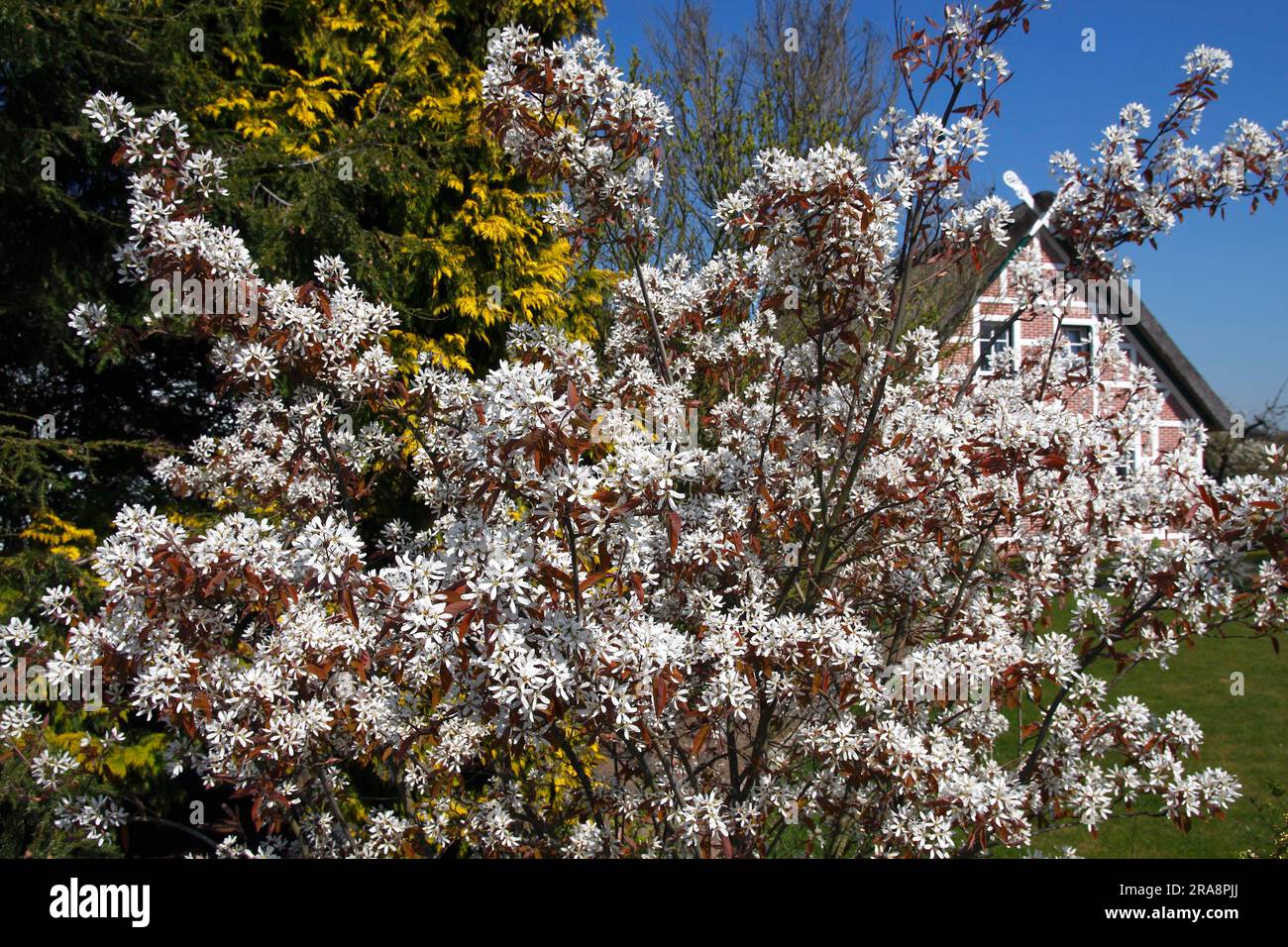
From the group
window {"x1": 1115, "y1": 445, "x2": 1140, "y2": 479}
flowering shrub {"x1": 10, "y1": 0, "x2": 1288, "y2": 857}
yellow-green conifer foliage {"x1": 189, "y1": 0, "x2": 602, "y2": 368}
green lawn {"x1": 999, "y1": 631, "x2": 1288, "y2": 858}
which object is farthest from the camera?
yellow-green conifer foliage {"x1": 189, "y1": 0, "x2": 602, "y2": 368}

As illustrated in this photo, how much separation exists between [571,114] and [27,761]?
10.2ft

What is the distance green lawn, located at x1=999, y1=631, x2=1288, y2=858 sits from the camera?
5.51 metres

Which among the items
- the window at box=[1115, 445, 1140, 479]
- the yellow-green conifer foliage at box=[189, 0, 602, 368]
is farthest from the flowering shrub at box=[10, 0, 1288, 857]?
the yellow-green conifer foliage at box=[189, 0, 602, 368]

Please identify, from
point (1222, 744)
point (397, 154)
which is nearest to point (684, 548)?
point (397, 154)

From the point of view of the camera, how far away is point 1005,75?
281cm

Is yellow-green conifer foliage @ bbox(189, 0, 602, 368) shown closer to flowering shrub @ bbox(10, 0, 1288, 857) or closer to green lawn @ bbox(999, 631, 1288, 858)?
flowering shrub @ bbox(10, 0, 1288, 857)

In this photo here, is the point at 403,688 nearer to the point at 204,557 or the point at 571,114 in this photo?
the point at 204,557

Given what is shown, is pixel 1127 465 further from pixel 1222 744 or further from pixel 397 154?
pixel 1222 744

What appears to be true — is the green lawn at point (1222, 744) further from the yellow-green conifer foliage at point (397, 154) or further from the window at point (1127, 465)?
the yellow-green conifer foliage at point (397, 154)

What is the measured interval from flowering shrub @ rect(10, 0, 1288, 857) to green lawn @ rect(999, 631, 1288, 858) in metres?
1.04

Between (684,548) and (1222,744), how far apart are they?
8.26 metres

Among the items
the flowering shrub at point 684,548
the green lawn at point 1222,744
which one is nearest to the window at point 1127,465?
the flowering shrub at point 684,548

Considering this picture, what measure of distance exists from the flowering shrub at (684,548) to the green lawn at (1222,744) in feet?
3.41
